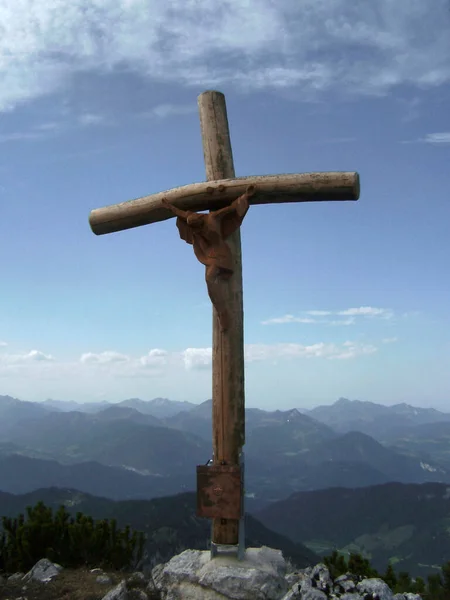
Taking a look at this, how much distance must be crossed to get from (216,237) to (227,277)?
0.56m

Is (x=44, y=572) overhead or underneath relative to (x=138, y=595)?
underneath

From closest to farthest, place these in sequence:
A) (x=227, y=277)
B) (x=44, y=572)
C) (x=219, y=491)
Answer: (x=219, y=491), (x=227, y=277), (x=44, y=572)

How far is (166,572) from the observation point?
22.9ft

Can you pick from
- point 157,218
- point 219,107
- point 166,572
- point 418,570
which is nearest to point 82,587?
point 166,572

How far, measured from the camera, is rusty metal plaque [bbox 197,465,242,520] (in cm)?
663

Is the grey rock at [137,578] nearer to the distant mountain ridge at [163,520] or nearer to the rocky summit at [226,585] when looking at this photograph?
the rocky summit at [226,585]

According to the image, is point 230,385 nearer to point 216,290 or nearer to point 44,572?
point 216,290

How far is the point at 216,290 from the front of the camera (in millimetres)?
6848

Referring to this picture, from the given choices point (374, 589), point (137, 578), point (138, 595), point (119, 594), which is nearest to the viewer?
point (138, 595)

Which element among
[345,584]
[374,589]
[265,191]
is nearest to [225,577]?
[345,584]

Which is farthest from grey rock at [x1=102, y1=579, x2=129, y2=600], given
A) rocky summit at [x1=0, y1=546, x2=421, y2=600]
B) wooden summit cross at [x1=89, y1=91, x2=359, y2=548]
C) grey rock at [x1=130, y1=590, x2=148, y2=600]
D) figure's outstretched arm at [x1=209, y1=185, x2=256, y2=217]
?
figure's outstretched arm at [x1=209, y1=185, x2=256, y2=217]

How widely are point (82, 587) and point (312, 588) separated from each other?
177 inches

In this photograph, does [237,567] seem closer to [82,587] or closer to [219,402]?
[219,402]

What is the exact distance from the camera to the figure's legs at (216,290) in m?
6.79
